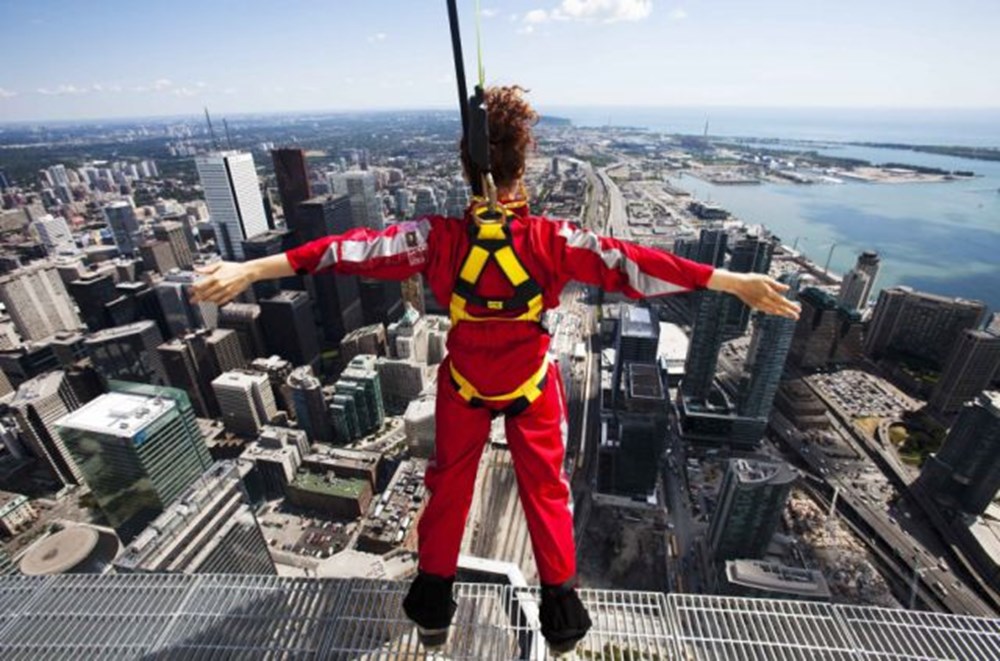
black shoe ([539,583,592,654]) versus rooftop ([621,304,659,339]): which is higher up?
black shoe ([539,583,592,654])

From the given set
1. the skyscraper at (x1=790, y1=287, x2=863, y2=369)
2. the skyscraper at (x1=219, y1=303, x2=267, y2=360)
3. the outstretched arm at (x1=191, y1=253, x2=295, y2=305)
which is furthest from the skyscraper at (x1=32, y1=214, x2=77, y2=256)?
the skyscraper at (x1=790, y1=287, x2=863, y2=369)

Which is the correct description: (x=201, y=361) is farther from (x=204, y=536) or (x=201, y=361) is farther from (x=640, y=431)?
(x=640, y=431)

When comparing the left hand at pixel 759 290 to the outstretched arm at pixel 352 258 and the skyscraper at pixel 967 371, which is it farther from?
the skyscraper at pixel 967 371

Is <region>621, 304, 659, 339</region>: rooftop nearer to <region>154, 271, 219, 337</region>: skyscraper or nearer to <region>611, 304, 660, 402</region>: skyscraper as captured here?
<region>611, 304, 660, 402</region>: skyscraper

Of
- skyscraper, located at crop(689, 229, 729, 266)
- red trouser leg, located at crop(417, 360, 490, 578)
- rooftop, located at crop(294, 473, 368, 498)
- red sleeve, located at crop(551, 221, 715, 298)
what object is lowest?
rooftop, located at crop(294, 473, 368, 498)

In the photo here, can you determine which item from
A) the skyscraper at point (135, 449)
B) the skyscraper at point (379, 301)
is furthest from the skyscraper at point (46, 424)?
the skyscraper at point (379, 301)

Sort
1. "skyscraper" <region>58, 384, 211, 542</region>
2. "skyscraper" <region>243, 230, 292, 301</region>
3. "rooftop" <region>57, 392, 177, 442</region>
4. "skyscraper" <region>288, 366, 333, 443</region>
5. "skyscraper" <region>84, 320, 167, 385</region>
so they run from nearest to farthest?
"rooftop" <region>57, 392, 177, 442</region> → "skyscraper" <region>58, 384, 211, 542</region> → "skyscraper" <region>288, 366, 333, 443</region> → "skyscraper" <region>84, 320, 167, 385</region> → "skyscraper" <region>243, 230, 292, 301</region>
